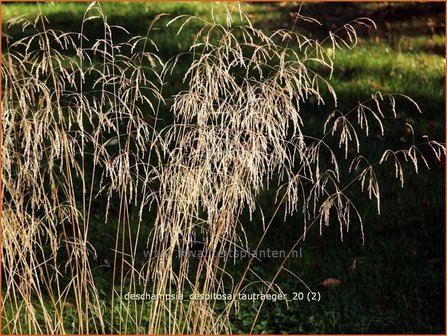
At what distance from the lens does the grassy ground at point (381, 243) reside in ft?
10.2

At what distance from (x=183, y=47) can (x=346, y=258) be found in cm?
295

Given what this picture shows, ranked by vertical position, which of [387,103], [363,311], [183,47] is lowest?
[363,311]

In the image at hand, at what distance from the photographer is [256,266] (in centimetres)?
347

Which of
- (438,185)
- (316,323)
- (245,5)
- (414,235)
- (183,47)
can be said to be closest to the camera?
(316,323)

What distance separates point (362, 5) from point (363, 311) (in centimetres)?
500

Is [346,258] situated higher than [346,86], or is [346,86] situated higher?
[346,86]

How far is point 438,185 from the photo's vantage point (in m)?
4.14

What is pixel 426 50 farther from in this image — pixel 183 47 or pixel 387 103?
pixel 183 47

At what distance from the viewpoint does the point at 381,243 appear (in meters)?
3.58

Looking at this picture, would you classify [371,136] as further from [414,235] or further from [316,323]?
[316,323]

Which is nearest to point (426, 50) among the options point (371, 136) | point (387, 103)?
point (387, 103)

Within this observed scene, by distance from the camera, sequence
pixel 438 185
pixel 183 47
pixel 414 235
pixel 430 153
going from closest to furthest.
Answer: pixel 414 235
pixel 438 185
pixel 430 153
pixel 183 47

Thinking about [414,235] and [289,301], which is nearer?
[289,301]

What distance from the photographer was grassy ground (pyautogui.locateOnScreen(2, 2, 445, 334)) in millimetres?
3102
